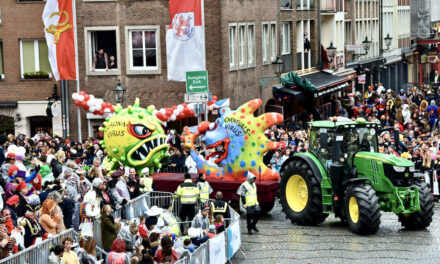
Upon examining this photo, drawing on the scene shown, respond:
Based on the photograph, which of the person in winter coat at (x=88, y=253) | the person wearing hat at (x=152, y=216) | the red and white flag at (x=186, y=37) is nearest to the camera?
the person in winter coat at (x=88, y=253)

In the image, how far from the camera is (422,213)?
2256 cm

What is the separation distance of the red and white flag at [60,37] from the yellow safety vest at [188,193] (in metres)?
13.8

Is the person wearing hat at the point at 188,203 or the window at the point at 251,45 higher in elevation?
the window at the point at 251,45

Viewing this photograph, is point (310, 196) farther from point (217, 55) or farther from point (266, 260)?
point (217, 55)

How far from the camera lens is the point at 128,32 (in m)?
36.0

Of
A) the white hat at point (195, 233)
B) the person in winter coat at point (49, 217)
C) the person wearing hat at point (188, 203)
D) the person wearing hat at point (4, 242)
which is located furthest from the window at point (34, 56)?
the person wearing hat at point (4, 242)

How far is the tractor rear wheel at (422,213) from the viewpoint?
2255 cm

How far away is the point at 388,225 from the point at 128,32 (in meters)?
15.6

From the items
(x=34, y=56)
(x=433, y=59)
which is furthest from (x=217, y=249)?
(x=433, y=59)

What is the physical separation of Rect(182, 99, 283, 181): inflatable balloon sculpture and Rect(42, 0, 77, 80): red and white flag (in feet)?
36.3

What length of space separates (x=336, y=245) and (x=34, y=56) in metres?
19.4

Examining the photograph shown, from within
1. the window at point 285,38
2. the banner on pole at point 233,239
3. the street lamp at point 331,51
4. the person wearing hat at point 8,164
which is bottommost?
the banner on pole at point 233,239

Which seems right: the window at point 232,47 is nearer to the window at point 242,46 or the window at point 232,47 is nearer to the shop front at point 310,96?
the window at point 242,46

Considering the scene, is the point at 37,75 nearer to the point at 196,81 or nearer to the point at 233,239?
the point at 196,81
